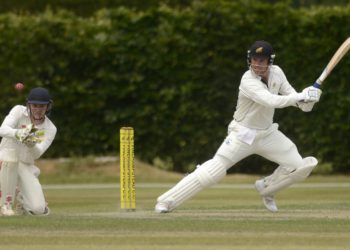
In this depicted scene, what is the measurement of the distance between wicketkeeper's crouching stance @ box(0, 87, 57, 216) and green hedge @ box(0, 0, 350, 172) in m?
7.39

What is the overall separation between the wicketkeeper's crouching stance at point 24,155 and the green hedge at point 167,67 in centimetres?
739

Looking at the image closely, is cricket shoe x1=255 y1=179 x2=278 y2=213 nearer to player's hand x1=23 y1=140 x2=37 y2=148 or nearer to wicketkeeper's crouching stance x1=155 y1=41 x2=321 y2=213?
wicketkeeper's crouching stance x1=155 y1=41 x2=321 y2=213

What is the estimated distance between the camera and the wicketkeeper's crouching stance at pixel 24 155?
10.7m

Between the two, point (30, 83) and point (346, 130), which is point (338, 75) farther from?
point (30, 83)

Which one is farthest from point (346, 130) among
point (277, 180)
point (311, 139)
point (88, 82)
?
point (277, 180)

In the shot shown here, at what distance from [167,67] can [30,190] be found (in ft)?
25.7

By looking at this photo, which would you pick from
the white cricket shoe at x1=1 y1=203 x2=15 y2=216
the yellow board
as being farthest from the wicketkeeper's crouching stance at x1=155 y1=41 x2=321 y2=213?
the white cricket shoe at x1=1 y1=203 x2=15 y2=216

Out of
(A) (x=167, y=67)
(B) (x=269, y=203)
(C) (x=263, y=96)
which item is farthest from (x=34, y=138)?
(A) (x=167, y=67)

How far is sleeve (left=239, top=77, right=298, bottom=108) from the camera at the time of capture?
978 centimetres

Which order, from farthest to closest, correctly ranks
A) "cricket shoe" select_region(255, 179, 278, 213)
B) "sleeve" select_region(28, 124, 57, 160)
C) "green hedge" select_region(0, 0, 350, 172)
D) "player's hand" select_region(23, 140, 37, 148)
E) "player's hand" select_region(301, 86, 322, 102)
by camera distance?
1. "green hedge" select_region(0, 0, 350, 172)
2. "sleeve" select_region(28, 124, 57, 160)
3. "cricket shoe" select_region(255, 179, 278, 213)
4. "player's hand" select_region(23, 140, 37, 148)
5. "player's hand" select_region(301, 86, 322, 102)

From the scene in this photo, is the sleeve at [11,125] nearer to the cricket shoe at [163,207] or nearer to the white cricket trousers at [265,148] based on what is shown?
the cricket shoe at [163,207]

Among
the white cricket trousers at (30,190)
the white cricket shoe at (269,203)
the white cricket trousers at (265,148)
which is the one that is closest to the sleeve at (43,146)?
the white cricket trousers at (30,190)

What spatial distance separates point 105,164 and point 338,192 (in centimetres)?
449

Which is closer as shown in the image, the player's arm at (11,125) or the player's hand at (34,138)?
the player's hand at (34,138)
